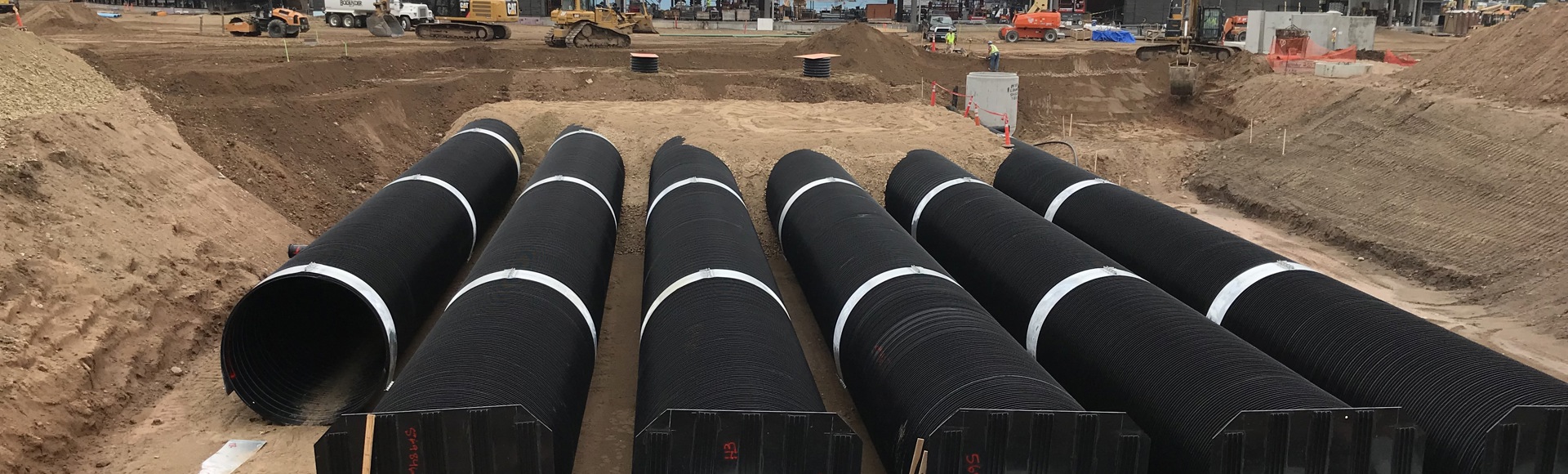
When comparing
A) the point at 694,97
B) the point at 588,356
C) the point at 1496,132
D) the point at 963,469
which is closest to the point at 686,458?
the point at 963,469

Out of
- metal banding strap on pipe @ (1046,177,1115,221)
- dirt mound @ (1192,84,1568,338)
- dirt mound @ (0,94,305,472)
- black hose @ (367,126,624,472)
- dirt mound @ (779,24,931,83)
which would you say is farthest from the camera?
dirt mound @ (779,24,931,83)

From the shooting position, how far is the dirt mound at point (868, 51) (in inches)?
1127

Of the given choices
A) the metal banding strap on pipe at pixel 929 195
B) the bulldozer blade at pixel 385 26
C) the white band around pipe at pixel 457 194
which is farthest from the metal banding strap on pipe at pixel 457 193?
the bulldozer blade at pixel 385 26

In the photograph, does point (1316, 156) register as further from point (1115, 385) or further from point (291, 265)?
point (291, 265)

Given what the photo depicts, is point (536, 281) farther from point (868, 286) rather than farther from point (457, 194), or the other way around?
point (457, 194)

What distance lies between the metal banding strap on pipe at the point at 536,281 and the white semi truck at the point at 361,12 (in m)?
32.5

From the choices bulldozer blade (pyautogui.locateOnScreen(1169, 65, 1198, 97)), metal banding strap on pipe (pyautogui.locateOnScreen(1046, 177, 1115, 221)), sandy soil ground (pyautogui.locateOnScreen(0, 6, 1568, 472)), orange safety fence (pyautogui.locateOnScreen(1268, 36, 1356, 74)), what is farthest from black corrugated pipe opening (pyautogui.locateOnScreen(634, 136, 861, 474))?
orange safety fence (pyautogui.locateOnScreen(1268, 36, 1356, 74))

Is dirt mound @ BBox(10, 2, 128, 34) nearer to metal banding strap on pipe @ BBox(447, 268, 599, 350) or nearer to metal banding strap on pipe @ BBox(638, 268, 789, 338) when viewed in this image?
metal banding strap on pipe @ BBox(447, 268, 599, 350)

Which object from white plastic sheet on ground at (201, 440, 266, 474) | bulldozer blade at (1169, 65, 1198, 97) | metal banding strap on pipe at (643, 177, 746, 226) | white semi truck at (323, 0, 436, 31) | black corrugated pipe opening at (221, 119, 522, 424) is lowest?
white plastic sheet on ground at (201, 440, 266, 474)

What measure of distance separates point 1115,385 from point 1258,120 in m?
18.5

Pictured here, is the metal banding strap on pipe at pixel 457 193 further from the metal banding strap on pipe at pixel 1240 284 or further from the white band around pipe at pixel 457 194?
the metal banding strap on pipe at pixel 1240 284

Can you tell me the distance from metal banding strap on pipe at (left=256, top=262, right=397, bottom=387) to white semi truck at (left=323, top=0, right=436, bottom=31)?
3177 cm

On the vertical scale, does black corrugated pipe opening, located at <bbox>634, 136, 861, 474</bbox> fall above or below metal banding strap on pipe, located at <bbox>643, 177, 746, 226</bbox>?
below

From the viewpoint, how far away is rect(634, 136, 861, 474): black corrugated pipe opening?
14.3 ft
